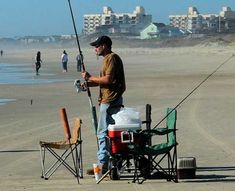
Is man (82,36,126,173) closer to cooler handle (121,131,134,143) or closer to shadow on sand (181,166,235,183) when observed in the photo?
cooler handle (121,131,134,143)

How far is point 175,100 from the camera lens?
19453 mm

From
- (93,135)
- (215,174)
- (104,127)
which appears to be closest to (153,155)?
(104,127)

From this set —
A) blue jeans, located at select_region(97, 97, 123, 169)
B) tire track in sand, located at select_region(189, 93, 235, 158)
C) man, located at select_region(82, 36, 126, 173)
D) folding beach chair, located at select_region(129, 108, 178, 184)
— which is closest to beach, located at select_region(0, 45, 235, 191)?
tire track in sand, located at select_region(189, 93, 235, 158)

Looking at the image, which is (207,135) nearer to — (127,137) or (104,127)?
(104,127)

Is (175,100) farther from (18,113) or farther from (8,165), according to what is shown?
(8,165)

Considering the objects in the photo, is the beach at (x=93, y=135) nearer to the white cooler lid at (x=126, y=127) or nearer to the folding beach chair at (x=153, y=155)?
the folding beach chair at (x=153, y=155)

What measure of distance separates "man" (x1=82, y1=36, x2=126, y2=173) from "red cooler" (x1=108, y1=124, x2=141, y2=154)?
0.27m

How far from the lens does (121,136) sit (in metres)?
7.64

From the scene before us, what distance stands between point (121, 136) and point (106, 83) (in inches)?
27.2

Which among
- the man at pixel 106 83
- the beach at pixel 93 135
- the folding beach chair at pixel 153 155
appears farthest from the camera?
the man at pixel 106 83

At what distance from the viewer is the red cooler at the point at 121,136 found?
763 centimetres

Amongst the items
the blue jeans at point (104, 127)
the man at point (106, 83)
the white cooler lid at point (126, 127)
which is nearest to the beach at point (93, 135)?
the blue jeans at point (104, 127)

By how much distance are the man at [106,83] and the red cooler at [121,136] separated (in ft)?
0.88

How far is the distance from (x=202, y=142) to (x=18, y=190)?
432cm
